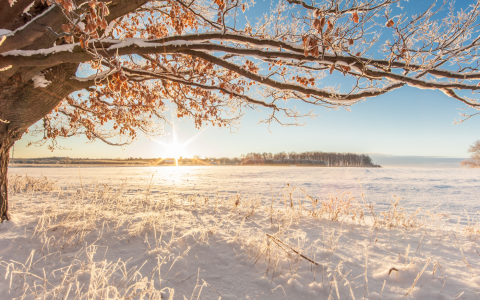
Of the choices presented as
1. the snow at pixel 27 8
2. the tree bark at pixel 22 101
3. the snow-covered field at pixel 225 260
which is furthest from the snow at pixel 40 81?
the snow-covered field at pixel 225 260

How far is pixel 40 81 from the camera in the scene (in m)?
3.50

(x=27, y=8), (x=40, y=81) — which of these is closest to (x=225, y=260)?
(x=40, y=81)

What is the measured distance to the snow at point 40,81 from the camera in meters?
3.46

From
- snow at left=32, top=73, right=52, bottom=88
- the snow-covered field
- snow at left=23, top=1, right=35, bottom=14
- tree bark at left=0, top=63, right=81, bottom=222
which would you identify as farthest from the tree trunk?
snow at left=23, top=1, right=35, bottom=14

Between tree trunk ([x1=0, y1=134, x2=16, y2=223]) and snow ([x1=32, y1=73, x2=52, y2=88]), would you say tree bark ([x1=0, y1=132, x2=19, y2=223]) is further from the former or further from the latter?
snow ([x1=32, y1=73, x2=52, y2=88])

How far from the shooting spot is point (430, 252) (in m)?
2.93

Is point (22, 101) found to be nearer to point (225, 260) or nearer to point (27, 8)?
point (27, 8)

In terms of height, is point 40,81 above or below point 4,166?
above

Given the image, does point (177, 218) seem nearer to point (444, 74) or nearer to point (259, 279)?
point (259, 279)

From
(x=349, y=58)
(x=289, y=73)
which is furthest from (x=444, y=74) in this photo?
(x=289, y=73)

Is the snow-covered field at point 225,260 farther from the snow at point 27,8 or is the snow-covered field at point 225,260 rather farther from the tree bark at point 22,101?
the snow at point 27,8

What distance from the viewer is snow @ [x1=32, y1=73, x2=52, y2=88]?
136 inches

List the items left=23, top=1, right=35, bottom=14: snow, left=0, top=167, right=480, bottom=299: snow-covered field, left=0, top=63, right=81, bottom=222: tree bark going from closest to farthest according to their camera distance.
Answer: left=0, top=167, right=480, bottom=299: snow-covered field < left=23, top=1, right=35, bottom=14: snow < left=0, top=63, right=81, bottom=222: tree bark

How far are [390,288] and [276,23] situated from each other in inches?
190
